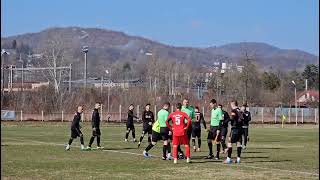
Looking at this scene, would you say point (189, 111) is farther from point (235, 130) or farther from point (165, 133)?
point (235, 130)

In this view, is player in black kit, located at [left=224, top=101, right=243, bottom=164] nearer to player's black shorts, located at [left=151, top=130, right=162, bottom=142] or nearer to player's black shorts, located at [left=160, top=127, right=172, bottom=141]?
player's black shorts, located at [left=160, top=127, right=172, bottom=141]

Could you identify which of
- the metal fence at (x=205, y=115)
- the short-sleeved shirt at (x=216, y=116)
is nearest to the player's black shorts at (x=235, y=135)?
the short-sleeved shirt at (x=216, y=116)

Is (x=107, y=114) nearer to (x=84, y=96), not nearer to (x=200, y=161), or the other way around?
(x=84, y=96)

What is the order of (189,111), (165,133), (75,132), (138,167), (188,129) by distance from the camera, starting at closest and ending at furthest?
(138,167), (188,129), (165,133), (189,111), (75,132)

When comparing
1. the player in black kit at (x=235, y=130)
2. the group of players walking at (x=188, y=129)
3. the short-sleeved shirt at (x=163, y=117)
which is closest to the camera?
the group of players walking at (x=188, y=129)

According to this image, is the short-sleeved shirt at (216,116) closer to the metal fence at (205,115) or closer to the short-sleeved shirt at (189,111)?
the short-sleeved shirt at (189,111)

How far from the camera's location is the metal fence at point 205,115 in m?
77.1

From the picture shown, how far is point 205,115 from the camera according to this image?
79.9 m

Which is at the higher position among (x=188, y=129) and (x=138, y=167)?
(x=188, y=129)

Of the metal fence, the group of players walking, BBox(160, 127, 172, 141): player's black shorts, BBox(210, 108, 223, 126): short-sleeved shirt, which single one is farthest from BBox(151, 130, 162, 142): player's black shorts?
the metal fence

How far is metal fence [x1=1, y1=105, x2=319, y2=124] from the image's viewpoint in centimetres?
7712

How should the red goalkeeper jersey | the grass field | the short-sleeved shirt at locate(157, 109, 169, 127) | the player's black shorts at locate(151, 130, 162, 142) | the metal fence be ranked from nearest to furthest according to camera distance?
the grass field
the red goalkeeper jersey
the short-sleeved shirt at locate(157, 109, 169, 127)
the player's black shorts at locate(151, 130, 162, 142)
the metal fence

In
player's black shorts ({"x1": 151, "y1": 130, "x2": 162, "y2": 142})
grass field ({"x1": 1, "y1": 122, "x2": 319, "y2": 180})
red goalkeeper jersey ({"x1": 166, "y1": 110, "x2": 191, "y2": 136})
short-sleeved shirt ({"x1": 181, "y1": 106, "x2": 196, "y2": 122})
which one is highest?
short-sleeved shirt ({"x1": 181, "y1": 106, "x2": 196, "y2": 122})

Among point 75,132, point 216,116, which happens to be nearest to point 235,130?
point 216,116
